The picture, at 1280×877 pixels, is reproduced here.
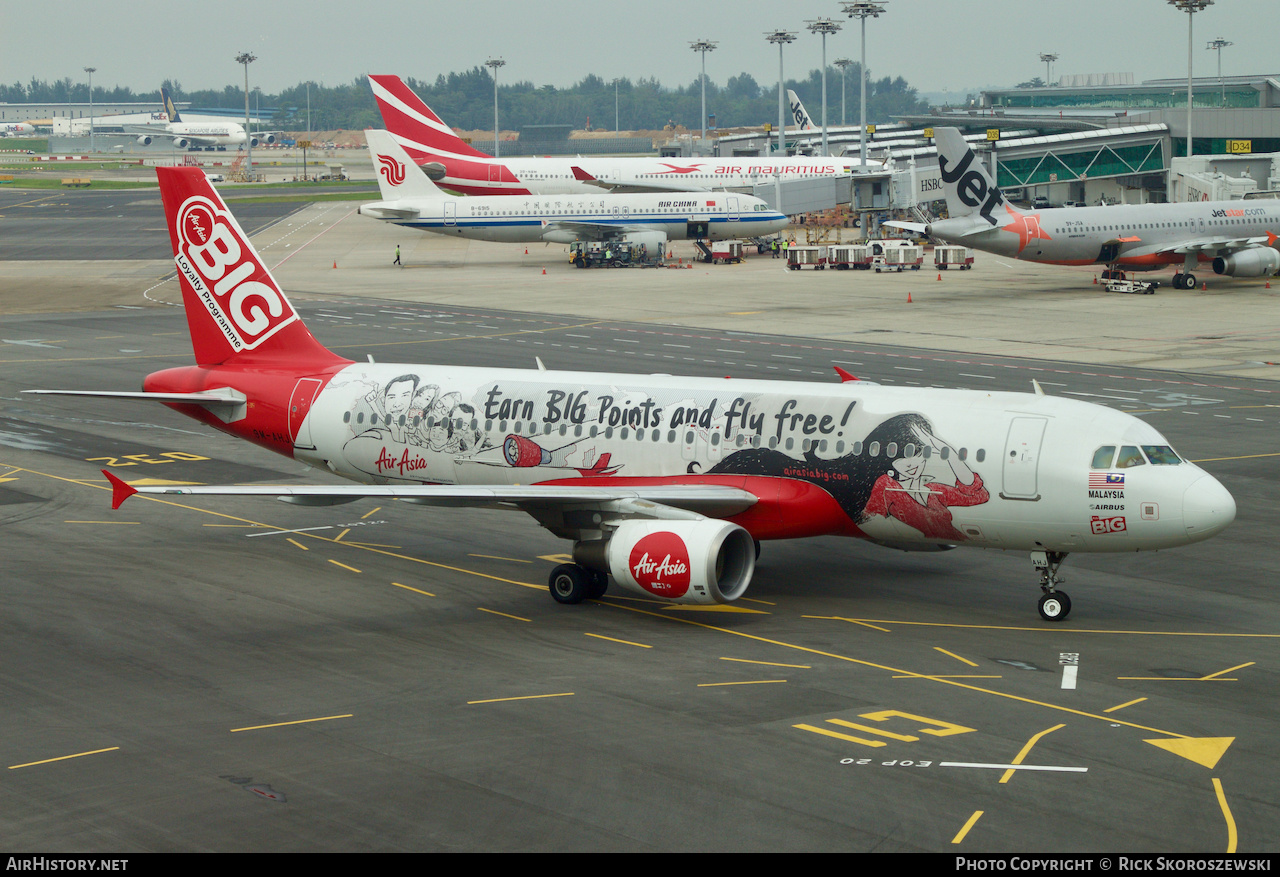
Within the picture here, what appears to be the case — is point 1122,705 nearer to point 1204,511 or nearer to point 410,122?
point 1204,511

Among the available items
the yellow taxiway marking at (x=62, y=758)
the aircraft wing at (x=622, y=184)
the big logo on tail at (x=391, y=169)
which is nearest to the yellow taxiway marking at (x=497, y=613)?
the yellow taxiway marking at (x=62, y=758)

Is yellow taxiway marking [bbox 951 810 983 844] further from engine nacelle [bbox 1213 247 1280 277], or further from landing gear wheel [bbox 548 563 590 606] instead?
engine nacelle [bbox 1213 247 1280 277]

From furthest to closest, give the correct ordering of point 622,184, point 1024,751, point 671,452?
point 622,184, point 671,452, point 1024,751

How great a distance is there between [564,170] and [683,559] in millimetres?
106386

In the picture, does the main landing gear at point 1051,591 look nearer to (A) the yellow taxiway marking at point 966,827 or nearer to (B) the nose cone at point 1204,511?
(B) the nose cone at point 1204,511

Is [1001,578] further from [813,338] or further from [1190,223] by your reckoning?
[1190,223]

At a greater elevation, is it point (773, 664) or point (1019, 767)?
point (773, 664)

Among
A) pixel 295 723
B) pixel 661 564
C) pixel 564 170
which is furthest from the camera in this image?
pixel 564 170

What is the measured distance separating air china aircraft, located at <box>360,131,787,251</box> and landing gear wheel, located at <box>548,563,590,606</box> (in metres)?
87.6

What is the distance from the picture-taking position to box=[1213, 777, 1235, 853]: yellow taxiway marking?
17.5 meters

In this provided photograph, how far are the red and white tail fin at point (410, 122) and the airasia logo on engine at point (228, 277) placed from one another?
87.2m

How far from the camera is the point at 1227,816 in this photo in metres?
18.4

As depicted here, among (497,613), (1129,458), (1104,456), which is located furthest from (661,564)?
(1129,458)

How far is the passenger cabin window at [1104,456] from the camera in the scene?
87.9ft
